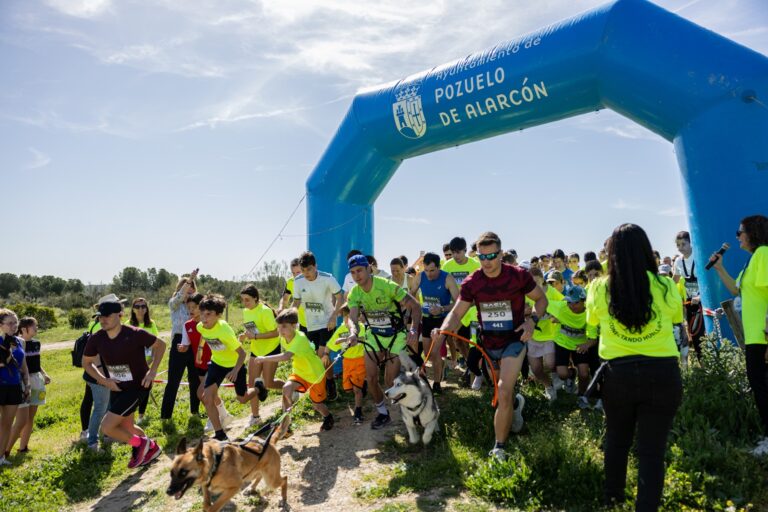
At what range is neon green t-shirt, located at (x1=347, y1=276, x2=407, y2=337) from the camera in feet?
21.2

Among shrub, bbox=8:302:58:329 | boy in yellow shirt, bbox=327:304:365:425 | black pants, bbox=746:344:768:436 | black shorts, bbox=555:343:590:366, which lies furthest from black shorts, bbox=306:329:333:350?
shrub, bbox=8:302:58:329

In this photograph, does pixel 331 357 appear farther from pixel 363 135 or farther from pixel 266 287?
pixel 266 287

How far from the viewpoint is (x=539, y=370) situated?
22.2ft

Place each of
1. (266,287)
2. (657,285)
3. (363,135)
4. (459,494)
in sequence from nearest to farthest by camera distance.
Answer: (657,285) < (459,494) < (363,135) < (266,287)

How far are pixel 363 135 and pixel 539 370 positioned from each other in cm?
561

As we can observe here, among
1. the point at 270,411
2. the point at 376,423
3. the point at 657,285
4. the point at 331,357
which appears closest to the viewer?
the point at 657,285

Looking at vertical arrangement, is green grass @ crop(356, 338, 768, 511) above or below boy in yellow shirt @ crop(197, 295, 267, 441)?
below

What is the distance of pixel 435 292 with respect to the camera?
7805mm

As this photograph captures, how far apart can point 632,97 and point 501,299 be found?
398 centimetres

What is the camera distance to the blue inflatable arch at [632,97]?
6.18 m

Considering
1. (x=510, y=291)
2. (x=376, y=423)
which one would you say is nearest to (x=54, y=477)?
(x=376, y=423)

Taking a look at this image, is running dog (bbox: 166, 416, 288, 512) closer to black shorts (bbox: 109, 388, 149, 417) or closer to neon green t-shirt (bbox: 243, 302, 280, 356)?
black shorts (bbox: 109, 388, 149, 417)

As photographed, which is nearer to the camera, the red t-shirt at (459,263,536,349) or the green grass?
the green grass

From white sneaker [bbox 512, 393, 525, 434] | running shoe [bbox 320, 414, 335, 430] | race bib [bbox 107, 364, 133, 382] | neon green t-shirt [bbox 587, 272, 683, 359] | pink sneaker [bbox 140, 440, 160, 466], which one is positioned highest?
neon green t-shirt [bbox 587, 272, 683, 359]
